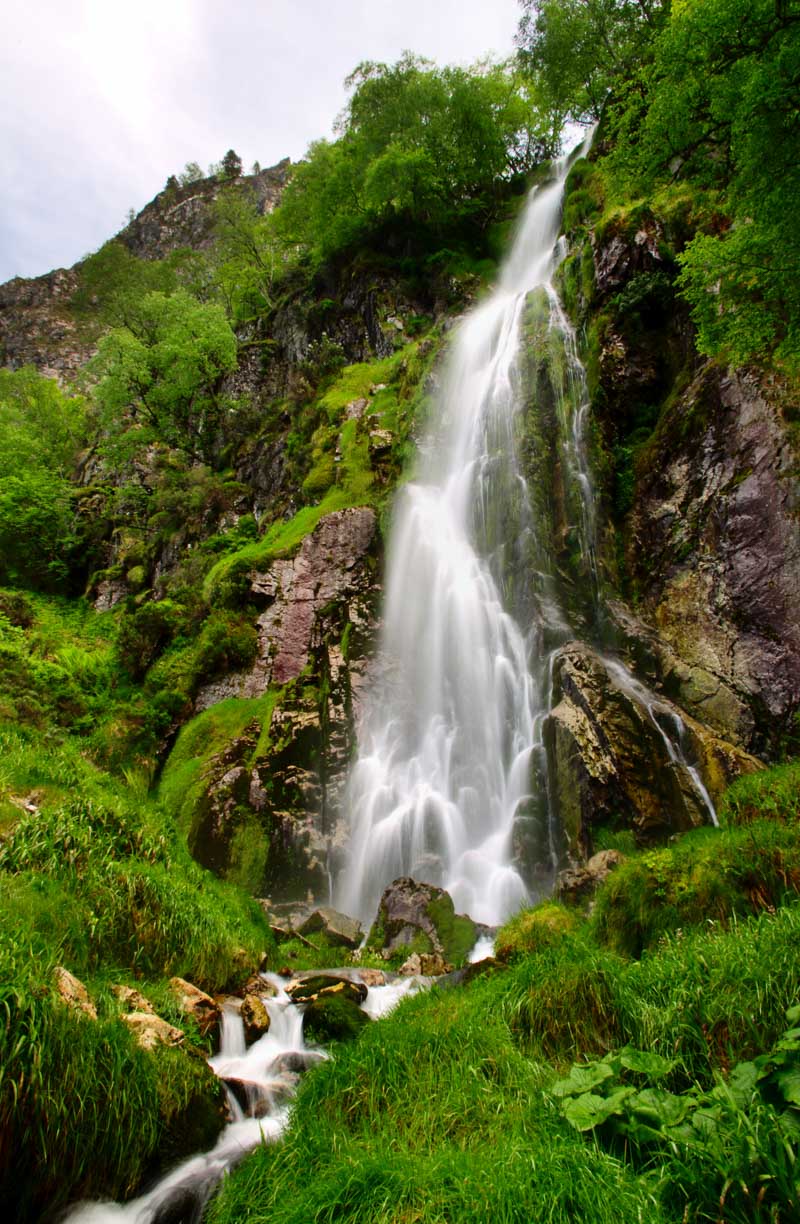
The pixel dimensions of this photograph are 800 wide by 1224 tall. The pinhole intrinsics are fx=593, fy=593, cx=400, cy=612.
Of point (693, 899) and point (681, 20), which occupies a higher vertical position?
point (681, 20)

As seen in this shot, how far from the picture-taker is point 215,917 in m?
6.49

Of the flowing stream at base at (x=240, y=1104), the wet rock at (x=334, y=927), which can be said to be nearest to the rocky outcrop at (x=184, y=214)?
the wet rock at (x=334, y=927)

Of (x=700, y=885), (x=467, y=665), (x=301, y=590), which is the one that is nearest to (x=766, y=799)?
(x=700, y=885)

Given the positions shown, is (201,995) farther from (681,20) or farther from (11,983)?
(681,20)

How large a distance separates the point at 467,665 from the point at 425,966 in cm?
662

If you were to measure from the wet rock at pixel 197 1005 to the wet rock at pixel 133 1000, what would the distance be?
0.48 m

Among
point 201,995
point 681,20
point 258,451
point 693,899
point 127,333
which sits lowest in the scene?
point 201,995

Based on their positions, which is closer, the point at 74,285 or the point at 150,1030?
the point at 150,1030

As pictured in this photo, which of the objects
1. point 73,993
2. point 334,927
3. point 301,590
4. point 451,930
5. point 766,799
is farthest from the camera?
point 301,590

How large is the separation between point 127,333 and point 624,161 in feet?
70.2

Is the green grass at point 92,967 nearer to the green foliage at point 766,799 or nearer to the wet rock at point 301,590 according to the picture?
the green foliage at point 766,799

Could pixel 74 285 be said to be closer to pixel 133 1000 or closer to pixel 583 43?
pixel 583 43

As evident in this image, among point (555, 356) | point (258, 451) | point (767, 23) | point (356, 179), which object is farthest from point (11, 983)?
point (356, 179)

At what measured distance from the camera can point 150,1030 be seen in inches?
159
